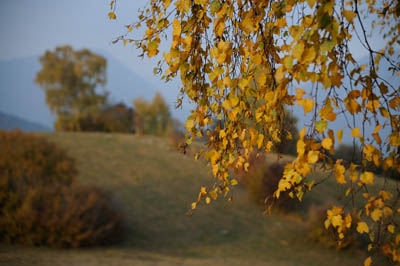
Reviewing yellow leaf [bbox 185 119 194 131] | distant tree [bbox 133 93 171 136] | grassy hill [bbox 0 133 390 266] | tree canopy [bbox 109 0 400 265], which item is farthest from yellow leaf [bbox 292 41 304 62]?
distant tree [bbox 133 93 171 136]

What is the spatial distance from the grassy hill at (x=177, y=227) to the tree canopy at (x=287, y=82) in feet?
12.0

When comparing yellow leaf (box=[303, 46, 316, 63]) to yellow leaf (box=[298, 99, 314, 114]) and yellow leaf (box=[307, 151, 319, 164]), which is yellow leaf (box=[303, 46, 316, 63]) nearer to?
yellow leaf (box=[298, 99, 314, 114])

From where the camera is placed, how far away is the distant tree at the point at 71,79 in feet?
75.3

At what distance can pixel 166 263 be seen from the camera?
15.6 ft

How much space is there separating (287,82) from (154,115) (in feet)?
59.2

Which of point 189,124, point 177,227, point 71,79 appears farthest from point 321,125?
point 71,79

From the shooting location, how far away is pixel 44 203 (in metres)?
5.12

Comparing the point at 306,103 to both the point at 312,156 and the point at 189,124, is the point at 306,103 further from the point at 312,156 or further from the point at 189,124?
the point at 189,124

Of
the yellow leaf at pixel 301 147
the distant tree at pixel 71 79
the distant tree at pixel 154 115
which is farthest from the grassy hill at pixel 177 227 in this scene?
the distant tree at pixel 71 79

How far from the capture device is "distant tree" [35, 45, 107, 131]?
22.9 m

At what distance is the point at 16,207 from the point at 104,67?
1944 centimetres

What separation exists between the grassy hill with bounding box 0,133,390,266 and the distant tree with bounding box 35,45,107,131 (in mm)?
12187

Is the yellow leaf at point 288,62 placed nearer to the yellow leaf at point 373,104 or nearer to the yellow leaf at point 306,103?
the yellow leaf at point 306,103

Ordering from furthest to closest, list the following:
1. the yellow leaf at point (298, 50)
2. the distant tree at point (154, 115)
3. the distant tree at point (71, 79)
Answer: the distant tree at point (71, 79) → the distant tree at point (154, 115) → the yellow leaf at point (298, 50)
